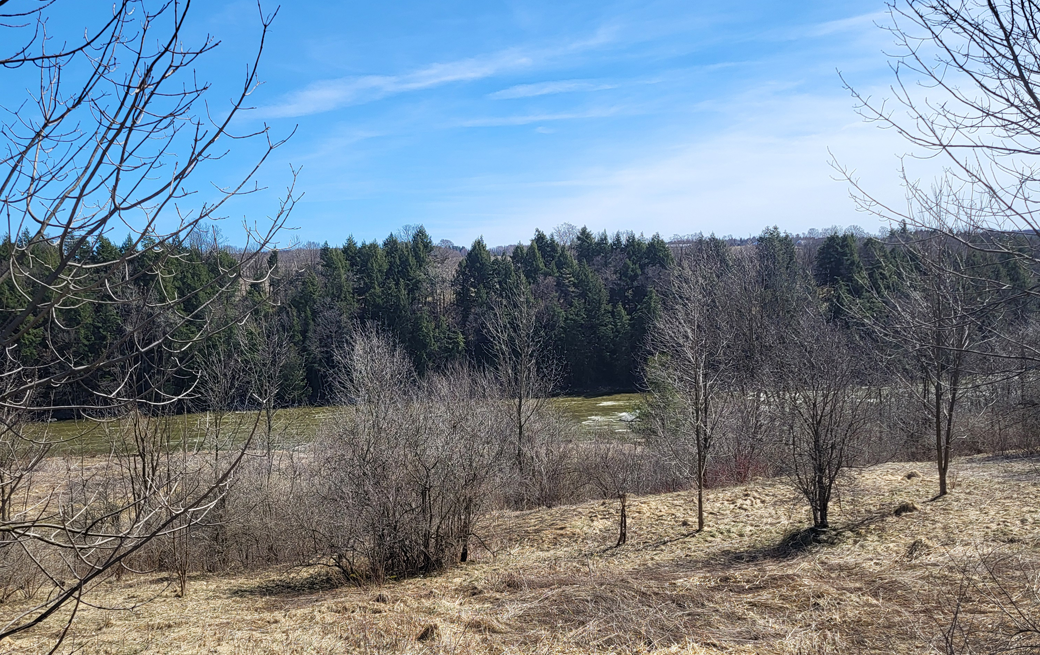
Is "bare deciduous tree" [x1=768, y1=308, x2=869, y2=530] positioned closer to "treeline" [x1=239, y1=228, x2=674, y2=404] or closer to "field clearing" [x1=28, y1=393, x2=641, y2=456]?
"field clearing" [x1=28, y1=393, x2=641, y2=456]

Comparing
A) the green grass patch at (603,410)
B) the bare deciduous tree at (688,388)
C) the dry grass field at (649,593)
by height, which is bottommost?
the green grass patch at (603,410)

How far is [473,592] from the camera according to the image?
8750 mm

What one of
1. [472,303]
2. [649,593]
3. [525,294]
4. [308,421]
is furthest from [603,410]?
[649,593]

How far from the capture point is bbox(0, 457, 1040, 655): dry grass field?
6488 mm

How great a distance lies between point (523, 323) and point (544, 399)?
2.54 metres

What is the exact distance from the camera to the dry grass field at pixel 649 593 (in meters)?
6.49

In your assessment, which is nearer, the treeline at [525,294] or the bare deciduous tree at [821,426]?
the bare deciduous tree at [821,426]

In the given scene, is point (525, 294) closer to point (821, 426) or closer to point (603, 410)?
point (603, 410)

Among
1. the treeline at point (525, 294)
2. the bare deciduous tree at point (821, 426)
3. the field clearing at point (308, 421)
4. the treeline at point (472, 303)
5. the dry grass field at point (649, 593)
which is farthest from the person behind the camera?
the treeline at point (472, 303)

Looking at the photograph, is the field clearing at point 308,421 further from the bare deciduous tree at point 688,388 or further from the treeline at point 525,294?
the bare deciduous tree at point 688,388

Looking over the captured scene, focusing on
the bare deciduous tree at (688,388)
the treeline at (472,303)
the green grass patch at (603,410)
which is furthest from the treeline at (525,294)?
the bare deciduous tree at (688,388)

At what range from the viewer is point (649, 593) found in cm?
774

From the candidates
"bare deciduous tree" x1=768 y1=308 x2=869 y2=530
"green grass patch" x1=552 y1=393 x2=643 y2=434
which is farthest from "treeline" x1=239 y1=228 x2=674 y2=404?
"bare deciduous tree" x1=768 y1=308 x2=869 y2=530

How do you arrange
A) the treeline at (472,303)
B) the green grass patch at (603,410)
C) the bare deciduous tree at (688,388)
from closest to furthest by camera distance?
the bare deciduous tree at (688,388) → the green grass patch at (603,410) → the treeline at (472,303)
